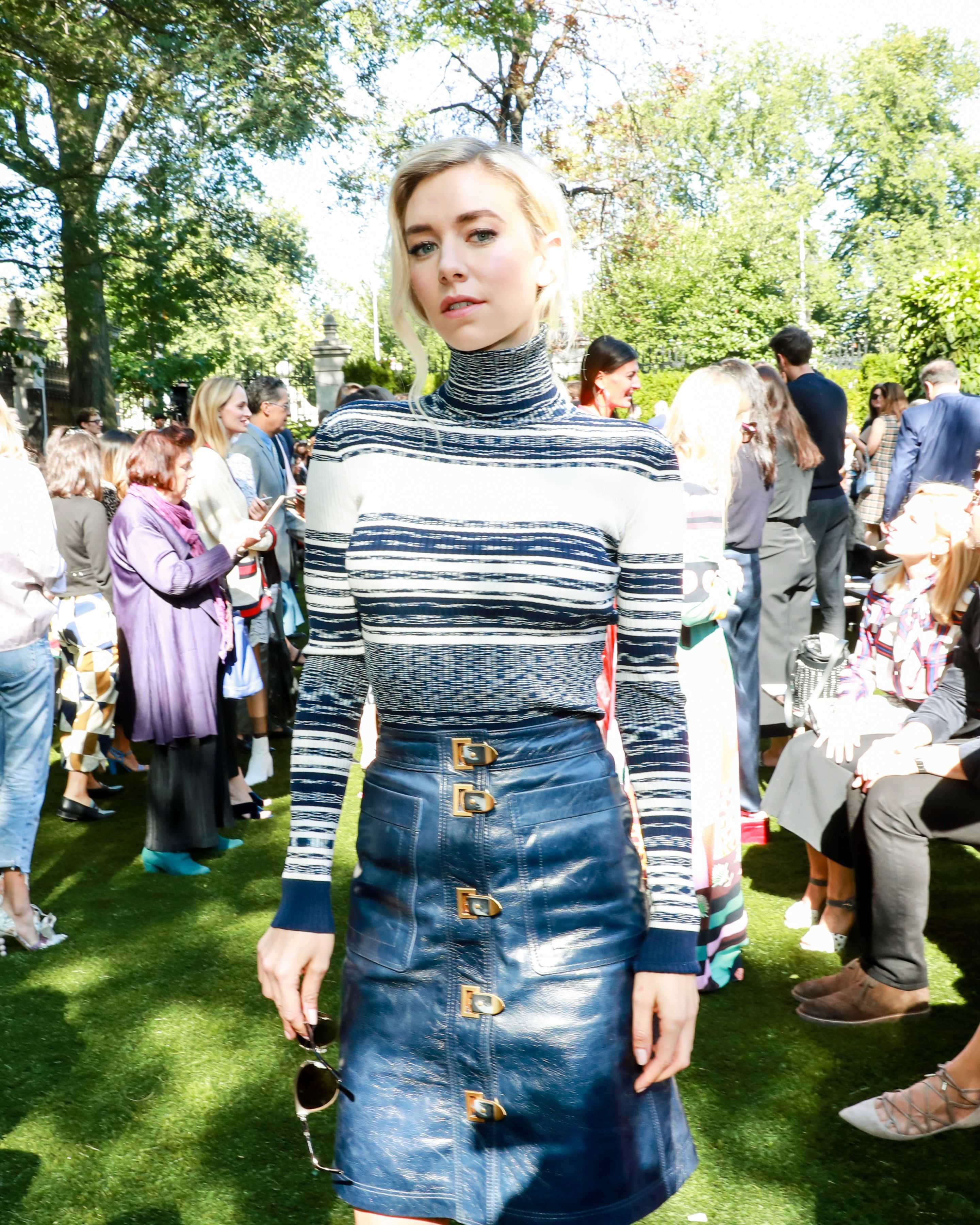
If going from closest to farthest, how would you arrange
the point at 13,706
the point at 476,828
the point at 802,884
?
1. the point at 476,828
2. the point at 13,706
3. the point at 802,884

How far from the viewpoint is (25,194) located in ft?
46.0

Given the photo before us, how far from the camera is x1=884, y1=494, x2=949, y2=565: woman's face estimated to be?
488 cm

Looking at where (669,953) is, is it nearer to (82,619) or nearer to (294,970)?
(294,970)

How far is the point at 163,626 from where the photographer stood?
5949 mm

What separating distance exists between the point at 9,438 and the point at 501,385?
3.60m

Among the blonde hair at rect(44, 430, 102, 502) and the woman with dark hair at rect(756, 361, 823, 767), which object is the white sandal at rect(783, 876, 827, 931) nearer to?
the woman with dark hair at rect(756, 361, 823, 767)

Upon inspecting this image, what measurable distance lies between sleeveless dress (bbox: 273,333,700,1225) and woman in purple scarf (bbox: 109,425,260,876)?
4.20m

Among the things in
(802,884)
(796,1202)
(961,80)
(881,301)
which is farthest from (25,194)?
(961,80)

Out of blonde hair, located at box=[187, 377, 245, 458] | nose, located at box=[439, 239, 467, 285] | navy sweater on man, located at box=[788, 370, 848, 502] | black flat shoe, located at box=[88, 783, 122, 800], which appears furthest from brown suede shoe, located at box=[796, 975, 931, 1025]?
black flat shoe, located at box=[88, 783, 122, 800]

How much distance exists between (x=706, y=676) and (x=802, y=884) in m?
1.81

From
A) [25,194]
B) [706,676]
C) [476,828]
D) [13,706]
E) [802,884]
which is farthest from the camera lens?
[25,194]

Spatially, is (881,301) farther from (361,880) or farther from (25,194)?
(361,880)

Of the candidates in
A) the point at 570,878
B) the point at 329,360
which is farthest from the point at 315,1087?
the point at 329,360

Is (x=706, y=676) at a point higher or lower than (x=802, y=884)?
higher
